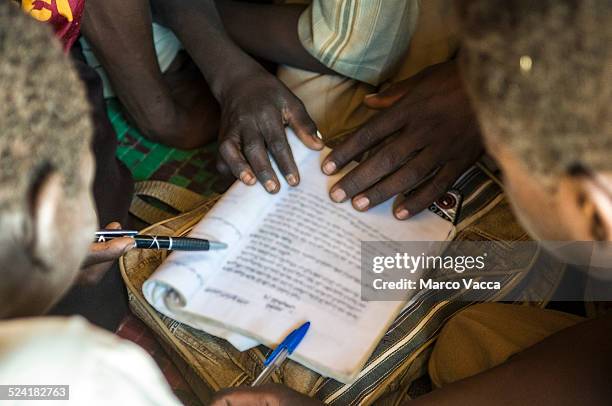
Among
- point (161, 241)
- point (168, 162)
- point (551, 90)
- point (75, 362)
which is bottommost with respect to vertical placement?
point (168, 162)

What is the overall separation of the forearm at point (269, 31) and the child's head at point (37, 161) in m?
0.74

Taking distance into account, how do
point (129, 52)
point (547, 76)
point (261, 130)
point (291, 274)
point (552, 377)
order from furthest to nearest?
point (129, 52), point (261, 130), point (291, 274), point (552, 377), point (547, 76)

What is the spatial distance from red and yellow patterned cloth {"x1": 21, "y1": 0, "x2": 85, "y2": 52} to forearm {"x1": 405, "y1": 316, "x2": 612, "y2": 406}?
0.70 metres

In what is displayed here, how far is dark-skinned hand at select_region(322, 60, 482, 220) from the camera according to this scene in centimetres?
109

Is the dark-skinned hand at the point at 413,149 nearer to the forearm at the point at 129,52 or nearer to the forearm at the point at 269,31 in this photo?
the forearm at the point at 269,31

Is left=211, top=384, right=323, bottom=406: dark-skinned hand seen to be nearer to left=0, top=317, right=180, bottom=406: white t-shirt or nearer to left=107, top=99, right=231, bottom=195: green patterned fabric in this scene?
left=0, top=317, right=180, bottom=406: white t-shirt

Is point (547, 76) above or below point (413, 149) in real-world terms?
above

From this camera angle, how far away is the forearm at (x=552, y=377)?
2.93 ft

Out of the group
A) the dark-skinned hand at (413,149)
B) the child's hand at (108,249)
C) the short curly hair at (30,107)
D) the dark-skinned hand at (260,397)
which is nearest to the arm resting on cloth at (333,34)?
the dark-skinned hand at (413,149)

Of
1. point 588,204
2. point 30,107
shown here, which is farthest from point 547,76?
point 30,107

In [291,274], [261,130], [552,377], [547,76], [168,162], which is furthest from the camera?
[168,162]

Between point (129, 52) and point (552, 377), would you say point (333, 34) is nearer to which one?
point (129, 52)

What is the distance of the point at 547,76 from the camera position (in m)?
0.53

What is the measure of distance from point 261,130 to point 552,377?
0.54 m
